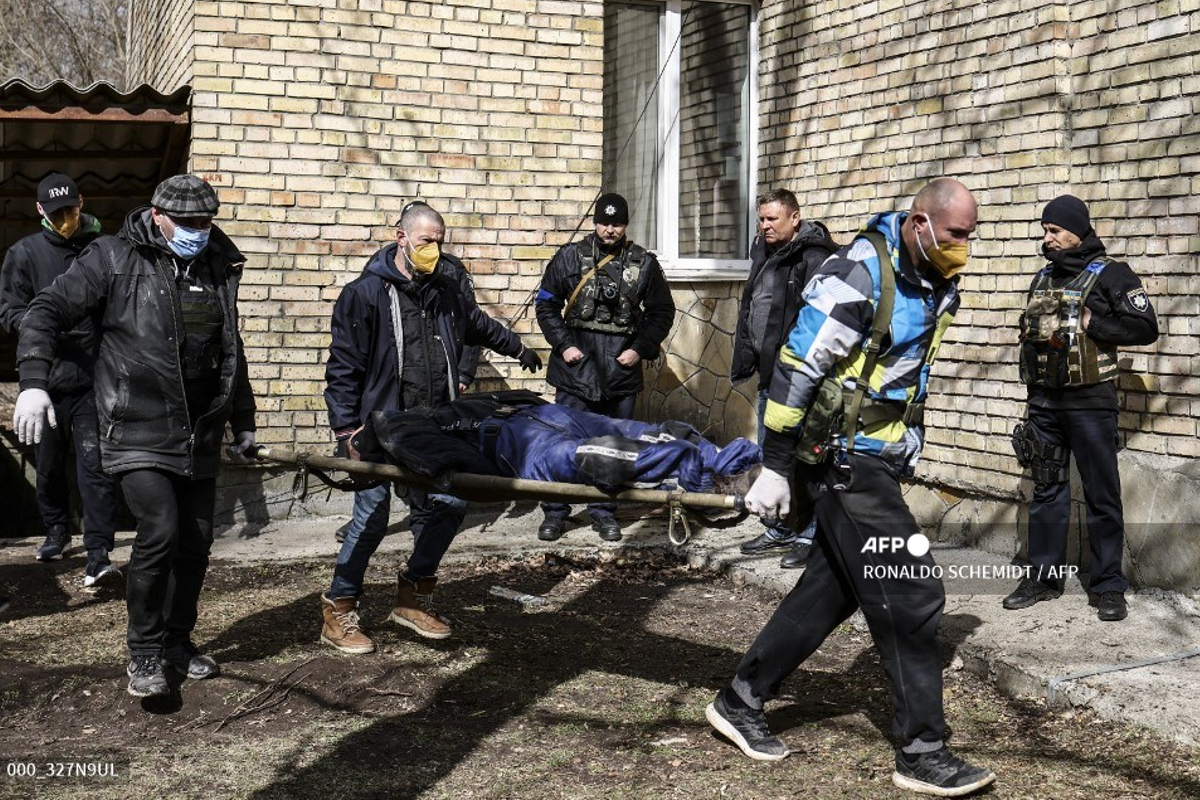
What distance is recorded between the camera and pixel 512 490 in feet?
15.7

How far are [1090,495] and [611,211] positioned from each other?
3.30m

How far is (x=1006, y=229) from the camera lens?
24.4 ft

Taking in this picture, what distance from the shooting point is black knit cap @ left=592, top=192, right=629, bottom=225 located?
8117 millimetres

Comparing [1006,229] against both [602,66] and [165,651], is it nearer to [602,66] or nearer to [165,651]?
[602,66]

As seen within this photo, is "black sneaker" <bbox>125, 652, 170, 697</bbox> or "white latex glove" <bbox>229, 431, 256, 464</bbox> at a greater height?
"white latex glove" <bbox>229, 431, 256, 464</bbox>

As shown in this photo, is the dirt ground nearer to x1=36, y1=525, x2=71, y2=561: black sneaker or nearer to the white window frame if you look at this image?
x1=36, y1=525, x2=71, y2=561: black sneaker

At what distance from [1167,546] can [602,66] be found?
201 inches

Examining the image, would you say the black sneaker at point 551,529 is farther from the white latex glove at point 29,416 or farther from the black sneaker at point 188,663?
the white latex glove at point 29,416

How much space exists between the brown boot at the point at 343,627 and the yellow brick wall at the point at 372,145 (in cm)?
311

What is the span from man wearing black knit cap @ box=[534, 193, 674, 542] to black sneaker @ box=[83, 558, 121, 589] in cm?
256

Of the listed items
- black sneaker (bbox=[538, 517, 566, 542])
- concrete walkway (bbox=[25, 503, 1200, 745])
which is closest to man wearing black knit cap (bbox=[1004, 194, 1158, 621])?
concrete walkway (bbox=[25, 503, 1200, 745])

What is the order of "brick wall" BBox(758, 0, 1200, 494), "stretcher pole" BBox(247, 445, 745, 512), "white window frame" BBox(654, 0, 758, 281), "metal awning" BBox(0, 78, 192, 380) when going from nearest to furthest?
"stretcher pole" BBox(247, 445, 745, 512) < "brick wall" BBox(758, 0, 1200, 494) < "metal awning" BBox(0, 78, 192, 380) < "white window frame" BBox(654, 0, 758, 281)

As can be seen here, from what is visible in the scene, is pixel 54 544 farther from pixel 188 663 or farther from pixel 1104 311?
pixel 1104 311

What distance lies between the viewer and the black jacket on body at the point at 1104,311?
595 cm
